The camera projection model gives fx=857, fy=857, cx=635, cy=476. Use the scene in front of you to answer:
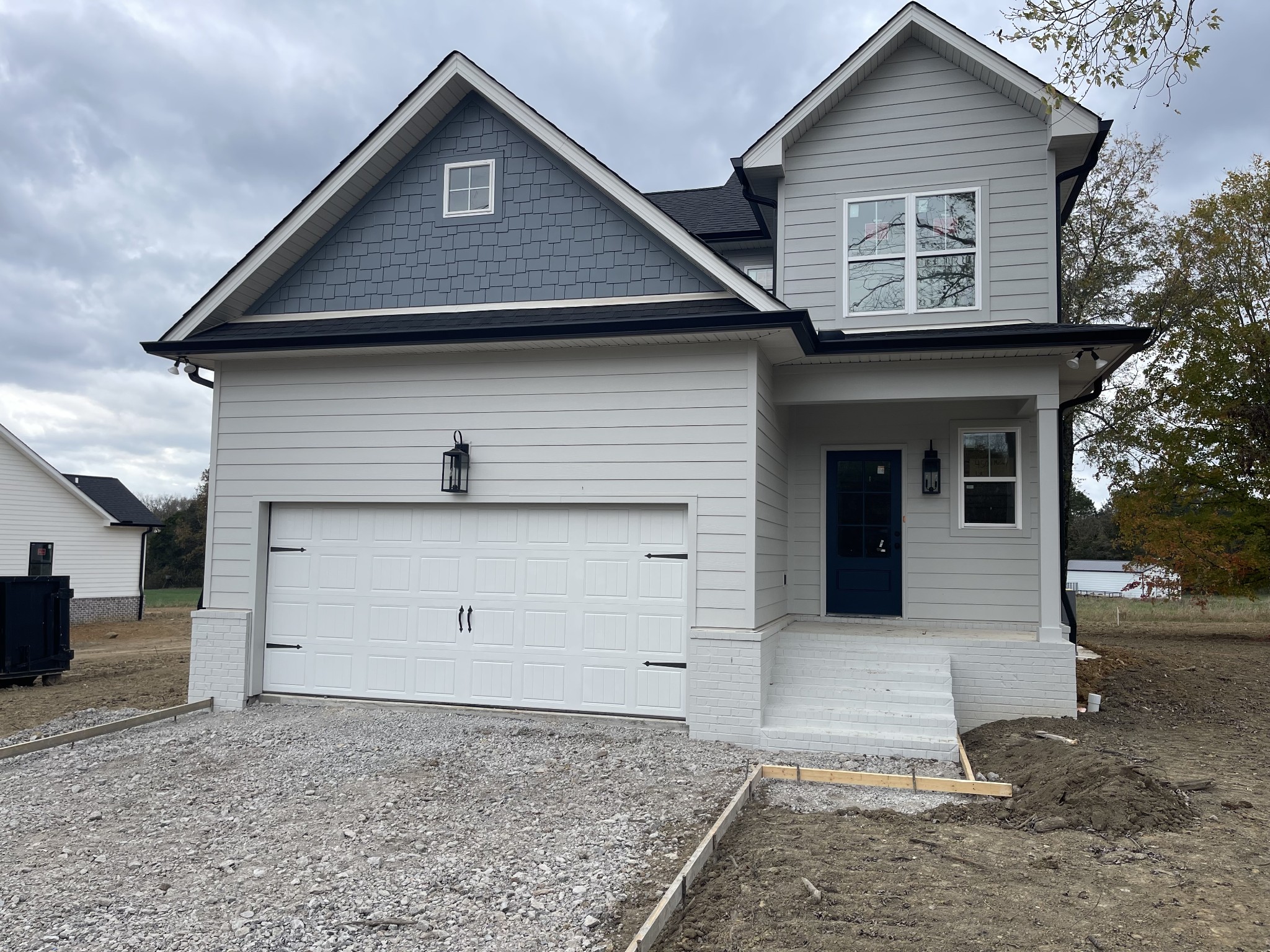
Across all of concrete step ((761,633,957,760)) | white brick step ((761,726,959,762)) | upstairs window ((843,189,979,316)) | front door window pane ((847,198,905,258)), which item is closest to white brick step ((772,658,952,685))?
concrete step ((761,633,957,760))

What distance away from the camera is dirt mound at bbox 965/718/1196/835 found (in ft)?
16.9

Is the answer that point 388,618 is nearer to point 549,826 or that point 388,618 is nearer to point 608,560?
point 608,560

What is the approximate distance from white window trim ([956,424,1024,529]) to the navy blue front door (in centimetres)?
66

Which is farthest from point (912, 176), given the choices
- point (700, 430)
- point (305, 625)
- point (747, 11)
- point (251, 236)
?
point (251, 236)

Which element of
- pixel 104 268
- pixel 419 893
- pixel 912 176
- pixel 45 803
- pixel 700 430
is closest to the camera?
pixel 419 893

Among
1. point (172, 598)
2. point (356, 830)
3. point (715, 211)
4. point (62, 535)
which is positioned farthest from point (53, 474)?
point (356, 830)

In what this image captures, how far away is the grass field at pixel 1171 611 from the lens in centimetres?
1997

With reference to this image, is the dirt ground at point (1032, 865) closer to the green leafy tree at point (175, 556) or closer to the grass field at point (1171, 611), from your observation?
the grass field at point (1171, 611)

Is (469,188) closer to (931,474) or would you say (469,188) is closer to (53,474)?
(931,474)

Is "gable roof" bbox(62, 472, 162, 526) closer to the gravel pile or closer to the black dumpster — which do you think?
the black dumpster

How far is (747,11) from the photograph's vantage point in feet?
32.1

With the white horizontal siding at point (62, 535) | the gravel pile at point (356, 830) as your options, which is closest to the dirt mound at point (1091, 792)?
the gravel pile at point (356, 830)

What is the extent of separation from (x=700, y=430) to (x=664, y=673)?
7.72ft

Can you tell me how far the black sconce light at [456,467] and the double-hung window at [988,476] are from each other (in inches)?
218
